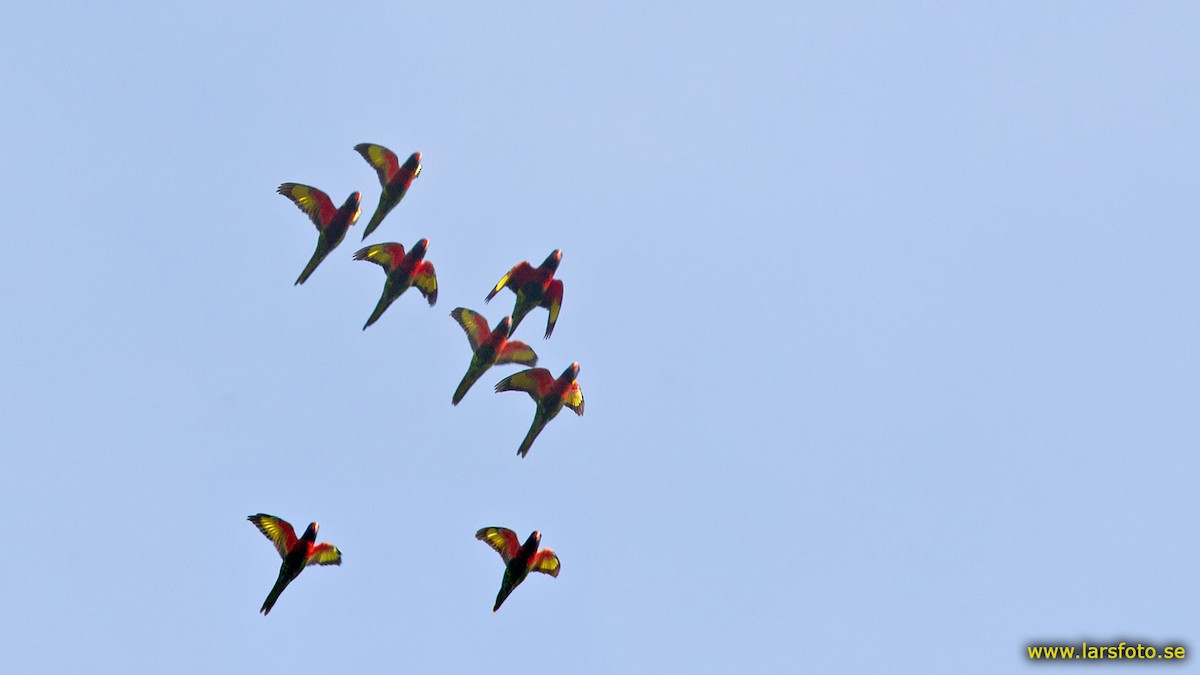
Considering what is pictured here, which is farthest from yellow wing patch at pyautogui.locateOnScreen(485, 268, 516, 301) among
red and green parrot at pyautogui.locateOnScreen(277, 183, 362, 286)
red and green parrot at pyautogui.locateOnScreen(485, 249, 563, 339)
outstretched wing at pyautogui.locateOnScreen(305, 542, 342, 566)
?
outstretched wing at pyautogui.locateOnScreen(305, 542, 342, 566)

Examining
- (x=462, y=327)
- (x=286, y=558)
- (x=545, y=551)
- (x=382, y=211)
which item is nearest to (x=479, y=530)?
(x=545, y=551)

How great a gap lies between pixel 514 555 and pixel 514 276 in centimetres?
895

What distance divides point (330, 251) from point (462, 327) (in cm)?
455

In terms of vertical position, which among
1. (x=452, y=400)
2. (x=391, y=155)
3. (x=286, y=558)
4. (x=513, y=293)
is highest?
(x=391, y=155)

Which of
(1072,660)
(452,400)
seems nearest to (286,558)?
(452,400)

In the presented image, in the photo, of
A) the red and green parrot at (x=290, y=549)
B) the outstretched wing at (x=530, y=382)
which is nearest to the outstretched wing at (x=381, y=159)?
the outstretched wing at (x=530, y=382)

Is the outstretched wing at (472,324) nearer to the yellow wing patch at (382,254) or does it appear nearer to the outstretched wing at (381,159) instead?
the yellow wing patch at (382,254)

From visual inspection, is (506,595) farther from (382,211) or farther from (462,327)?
(382,211)

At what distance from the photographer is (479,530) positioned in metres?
38.9

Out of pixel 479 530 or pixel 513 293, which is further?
pixel 513 293

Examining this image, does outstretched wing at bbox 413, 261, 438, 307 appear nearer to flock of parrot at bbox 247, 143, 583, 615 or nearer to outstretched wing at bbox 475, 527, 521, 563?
flock of parrot at bbox 247, 143, 583, 615

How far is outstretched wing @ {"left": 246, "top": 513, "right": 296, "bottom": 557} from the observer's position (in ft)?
123

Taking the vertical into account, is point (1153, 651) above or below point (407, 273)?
below

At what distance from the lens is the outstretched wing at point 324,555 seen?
38.3 meters
